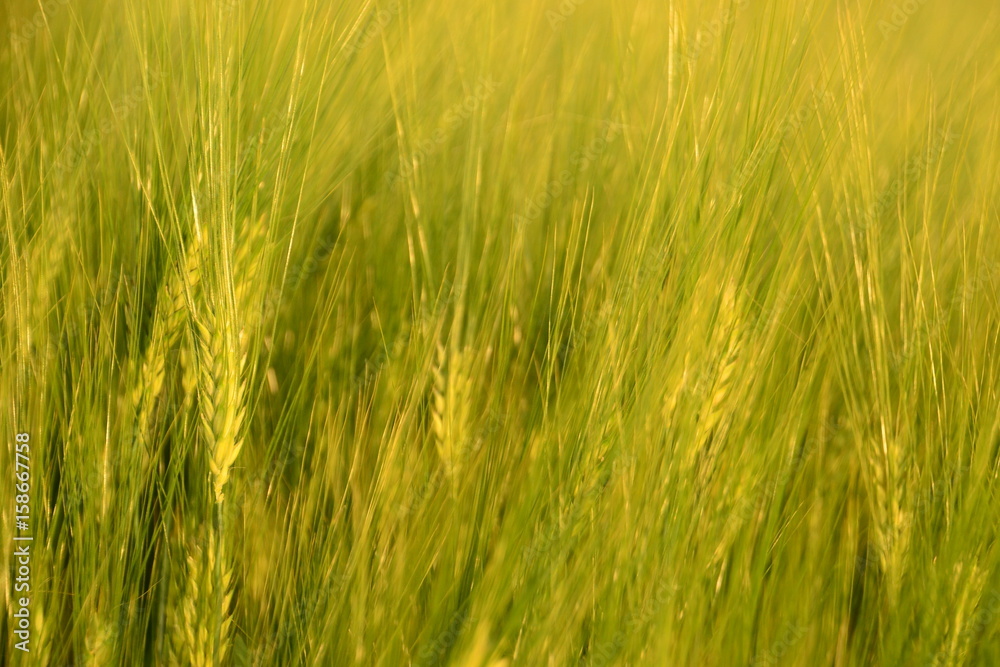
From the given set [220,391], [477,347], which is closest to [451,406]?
[477,347]

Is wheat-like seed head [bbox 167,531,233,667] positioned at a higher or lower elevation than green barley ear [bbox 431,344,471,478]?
lower

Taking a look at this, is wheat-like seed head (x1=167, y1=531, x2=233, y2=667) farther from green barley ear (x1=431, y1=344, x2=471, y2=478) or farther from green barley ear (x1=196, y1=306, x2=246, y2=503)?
green barley ear (x1=431, y1=344, x2=471, y2=478)

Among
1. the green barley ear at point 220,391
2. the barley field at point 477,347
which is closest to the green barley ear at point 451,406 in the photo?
the barley field at point 477,347

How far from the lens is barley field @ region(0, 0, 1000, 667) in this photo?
0.85 m

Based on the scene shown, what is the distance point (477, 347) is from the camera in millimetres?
1065

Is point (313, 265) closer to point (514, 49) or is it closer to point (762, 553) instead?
point (514, 49)

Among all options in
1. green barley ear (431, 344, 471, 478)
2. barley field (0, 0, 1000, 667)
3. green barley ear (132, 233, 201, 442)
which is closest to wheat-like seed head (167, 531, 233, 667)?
barley field (0, 0, 1000, 667)

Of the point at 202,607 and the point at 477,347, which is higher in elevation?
the point at 477,347

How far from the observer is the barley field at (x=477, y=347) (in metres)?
0.85

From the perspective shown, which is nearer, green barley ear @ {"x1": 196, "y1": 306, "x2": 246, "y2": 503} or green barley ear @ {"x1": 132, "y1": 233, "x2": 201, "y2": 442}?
green barley ear @ {"x1": 196, "y1": 306, "x2": 246, "y2": 503}

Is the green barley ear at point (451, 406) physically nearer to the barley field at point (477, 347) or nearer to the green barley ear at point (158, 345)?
the barley field at point (477, 347)

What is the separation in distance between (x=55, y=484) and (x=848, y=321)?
1125 mm

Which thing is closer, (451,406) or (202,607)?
(202,607)

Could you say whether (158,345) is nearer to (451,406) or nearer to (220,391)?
(220,391)
